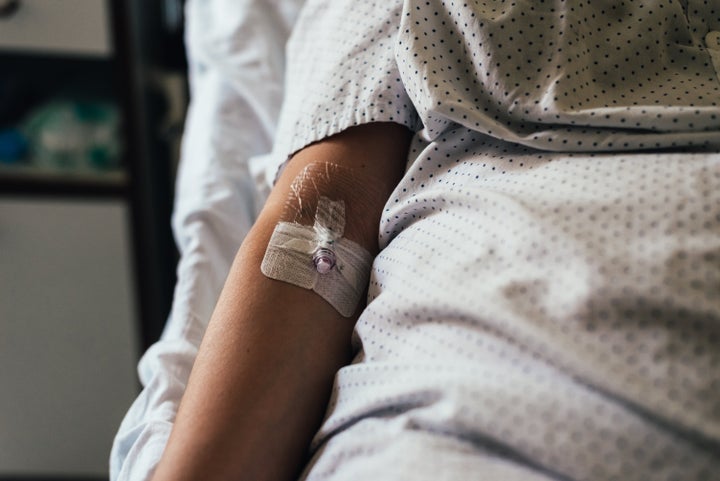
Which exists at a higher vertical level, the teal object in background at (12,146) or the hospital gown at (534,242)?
the hospital gown at (534,242)

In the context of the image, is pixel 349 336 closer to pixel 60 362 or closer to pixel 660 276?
pixel 660 276

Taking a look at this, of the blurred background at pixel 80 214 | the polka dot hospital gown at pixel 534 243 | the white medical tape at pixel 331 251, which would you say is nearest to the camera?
the polka dot hospital gown at pixel 534 243

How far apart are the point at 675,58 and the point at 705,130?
0.43ft

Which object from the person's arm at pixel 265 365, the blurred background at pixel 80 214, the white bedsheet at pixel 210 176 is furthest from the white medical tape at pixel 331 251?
the blurred background at pixel 80 214

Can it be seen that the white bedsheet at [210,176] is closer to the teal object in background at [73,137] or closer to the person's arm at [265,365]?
the person's arm at [265,365]

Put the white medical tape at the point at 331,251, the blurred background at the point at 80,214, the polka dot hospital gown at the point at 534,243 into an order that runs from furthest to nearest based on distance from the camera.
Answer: the blurred background at the point at 80,214, the white medical tape at the point at 331,251, the polka dot hospital gown at the point at 534,243

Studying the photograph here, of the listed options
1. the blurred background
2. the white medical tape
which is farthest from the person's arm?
the blurred background

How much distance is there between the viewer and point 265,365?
Answer: 659 mm

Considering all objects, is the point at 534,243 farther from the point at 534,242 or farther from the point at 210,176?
the point at 210,176

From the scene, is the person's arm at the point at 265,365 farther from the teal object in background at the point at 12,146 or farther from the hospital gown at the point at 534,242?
the teal object in background at the point at 12,146

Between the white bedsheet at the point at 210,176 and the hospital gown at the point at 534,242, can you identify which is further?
the white bedsheet at the point at 210,176

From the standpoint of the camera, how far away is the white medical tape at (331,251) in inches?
27.9

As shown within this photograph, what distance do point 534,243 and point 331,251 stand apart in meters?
0.21

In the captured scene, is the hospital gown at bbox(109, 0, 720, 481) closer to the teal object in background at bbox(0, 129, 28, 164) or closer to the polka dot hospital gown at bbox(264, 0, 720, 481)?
the polka dot hospital gown at bbox(264, 0, 720, 481)
